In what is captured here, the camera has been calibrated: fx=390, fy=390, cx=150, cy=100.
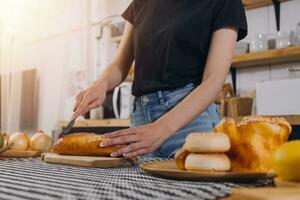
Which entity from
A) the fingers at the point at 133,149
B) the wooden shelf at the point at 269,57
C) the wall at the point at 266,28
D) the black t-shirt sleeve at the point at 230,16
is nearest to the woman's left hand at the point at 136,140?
the fingers at the point at 133,149

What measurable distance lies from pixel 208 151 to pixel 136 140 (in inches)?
10.4

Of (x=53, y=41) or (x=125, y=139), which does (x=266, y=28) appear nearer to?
(x=125, y=139)

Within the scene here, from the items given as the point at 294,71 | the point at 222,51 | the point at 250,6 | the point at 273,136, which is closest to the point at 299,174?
the point at 273,136

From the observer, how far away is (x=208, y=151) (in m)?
0.56

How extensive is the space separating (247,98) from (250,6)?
0.67 m

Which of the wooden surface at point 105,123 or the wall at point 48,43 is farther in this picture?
the wall at point 48,43

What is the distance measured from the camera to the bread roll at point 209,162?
1.83ft

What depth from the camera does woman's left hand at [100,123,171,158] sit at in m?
0.80

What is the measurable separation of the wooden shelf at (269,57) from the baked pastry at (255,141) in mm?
1796

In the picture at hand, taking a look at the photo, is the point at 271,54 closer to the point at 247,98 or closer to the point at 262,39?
the point at 262,39

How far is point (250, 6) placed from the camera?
2.63 meters

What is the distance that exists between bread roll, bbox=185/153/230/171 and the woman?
0.97 feet

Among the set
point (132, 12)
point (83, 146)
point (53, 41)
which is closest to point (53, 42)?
point (53, 41)

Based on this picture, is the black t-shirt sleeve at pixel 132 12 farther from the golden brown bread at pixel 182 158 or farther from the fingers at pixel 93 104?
the golden brown bread at pixel 182 158
